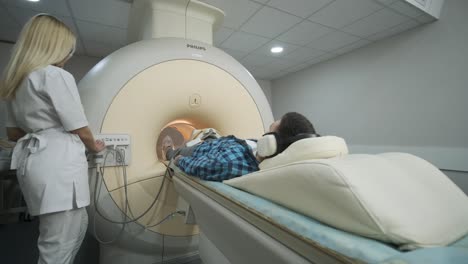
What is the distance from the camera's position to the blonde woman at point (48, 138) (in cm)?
80

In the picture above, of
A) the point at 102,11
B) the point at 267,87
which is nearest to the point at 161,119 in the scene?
the point at 102,11

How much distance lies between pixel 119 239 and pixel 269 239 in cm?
100

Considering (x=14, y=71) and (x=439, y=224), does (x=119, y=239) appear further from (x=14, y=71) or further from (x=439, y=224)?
(x=439, y=224)

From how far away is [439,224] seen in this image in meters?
0.37

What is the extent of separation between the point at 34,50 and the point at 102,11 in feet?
4.97

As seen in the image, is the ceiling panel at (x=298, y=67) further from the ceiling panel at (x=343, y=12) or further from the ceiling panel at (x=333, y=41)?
the ceiling panel at (x=343, y=12)

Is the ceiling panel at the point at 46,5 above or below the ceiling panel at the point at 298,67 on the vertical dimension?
above

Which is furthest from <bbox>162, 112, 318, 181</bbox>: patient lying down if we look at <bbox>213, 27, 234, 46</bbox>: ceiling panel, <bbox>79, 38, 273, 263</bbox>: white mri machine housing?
<bbox>213, 27, 234, 46</bbox>: ceiling panel

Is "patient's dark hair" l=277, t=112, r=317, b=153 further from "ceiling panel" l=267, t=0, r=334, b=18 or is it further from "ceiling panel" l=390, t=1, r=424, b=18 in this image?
"ceiling panel" l=390, t=1, r=424, b=18

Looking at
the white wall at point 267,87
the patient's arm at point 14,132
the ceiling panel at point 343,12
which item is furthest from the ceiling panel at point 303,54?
the patient's arm at point 14,132

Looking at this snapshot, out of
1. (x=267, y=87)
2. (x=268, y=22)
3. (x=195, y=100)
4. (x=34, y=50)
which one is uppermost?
(x=268, y=22)

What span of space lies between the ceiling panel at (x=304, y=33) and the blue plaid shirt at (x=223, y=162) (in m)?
1.99

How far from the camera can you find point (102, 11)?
2.07 m

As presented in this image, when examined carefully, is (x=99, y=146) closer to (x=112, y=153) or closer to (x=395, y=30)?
(x=112, y=153)
